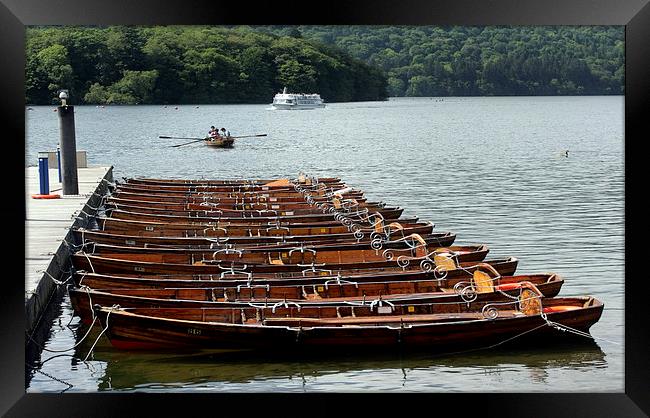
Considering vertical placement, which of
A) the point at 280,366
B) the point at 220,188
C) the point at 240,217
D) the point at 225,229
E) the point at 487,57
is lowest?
the point at 280,366

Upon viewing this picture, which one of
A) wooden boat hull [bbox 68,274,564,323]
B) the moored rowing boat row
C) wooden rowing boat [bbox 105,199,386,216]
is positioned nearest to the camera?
the moored rowing boat row

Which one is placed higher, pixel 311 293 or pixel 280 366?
pixel 311 293

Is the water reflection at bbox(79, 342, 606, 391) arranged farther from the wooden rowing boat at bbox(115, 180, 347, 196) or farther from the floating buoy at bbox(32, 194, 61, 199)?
the wooden rowing boat at bbox(115, 180, 347, 196)

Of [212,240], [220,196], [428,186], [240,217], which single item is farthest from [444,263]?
[428,186]

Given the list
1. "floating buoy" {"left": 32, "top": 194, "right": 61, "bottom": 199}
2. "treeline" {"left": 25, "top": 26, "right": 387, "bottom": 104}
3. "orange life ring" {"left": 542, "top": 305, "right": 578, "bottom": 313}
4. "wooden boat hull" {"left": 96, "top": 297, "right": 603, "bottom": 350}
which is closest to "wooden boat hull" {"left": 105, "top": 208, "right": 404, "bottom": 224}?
"floating buoy" {"left": 32, "top": 194, "right": 61, "bottom": 199}

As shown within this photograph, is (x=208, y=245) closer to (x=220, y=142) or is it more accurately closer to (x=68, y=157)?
(x=68, y=157)

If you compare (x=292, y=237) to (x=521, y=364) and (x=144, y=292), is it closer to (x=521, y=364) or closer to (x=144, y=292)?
(x=144, y=292)

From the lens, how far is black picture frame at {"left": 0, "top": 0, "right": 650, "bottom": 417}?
5703mm

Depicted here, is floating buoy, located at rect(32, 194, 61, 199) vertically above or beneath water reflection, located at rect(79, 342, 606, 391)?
above

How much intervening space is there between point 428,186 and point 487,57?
47750 mm

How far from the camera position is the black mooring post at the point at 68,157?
17719 millimetres

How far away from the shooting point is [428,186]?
32844 millimetres
